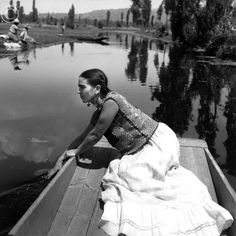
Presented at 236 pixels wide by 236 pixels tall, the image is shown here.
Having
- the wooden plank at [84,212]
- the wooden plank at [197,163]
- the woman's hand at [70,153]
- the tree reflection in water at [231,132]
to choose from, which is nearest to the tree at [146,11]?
the tree reflection in water at [231,132]

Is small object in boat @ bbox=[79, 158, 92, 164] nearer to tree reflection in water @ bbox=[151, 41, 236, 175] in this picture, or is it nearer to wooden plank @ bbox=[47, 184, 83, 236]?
wooden plank @ bbox=[47, 184, 83, 236]

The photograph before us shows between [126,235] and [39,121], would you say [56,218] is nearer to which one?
[126,235]

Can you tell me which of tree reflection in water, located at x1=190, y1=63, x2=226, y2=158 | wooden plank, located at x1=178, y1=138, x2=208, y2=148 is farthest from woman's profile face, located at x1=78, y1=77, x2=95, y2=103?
tree reflection in water, located at x1=190, y1=63, x2=226, y2=158

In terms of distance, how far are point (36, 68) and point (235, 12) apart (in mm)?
34061

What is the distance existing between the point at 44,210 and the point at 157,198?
1.13 meters

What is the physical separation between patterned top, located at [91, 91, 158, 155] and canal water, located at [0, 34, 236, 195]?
8.59ft

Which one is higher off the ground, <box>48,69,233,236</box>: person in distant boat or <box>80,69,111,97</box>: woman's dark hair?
<box>80,69,111,97</box>: woman's dark hair

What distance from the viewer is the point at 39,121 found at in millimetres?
10367

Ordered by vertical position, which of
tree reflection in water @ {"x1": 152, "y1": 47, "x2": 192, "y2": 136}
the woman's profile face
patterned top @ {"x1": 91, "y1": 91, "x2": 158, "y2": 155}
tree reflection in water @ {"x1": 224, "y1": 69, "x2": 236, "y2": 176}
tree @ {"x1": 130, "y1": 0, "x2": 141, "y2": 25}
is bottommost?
tree reflection in water @ {"x1": 152, "y1": 47, "x2": 192, "y2": 136}

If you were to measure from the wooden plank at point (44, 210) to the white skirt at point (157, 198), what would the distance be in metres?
0.48

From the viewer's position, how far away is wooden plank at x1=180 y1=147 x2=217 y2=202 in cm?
510

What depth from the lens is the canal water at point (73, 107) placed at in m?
7.96

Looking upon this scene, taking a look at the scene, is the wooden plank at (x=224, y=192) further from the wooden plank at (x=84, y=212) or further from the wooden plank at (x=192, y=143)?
the wooden plank at (x=84, y=212)

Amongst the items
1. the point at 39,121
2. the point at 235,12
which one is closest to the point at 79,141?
the point at 39,121
